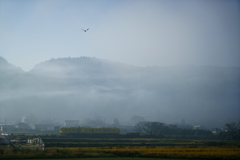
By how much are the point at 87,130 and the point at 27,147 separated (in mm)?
41526

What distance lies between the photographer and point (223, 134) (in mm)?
82625

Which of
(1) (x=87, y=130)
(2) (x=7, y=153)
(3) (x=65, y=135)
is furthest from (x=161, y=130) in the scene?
(2) (x=7, y=153)

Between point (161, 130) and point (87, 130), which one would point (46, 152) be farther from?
point (161, 130)

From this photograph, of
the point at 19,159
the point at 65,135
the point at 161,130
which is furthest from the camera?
the point at 161,130

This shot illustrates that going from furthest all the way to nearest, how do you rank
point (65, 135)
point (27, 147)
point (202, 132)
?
point (202, 132) < point (65, 135) < point (27, 147)

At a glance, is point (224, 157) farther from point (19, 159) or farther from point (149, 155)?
point (19, 159)

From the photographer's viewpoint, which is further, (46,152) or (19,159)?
(46,152)

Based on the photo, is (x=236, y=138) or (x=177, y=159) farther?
(x=236, y=138)

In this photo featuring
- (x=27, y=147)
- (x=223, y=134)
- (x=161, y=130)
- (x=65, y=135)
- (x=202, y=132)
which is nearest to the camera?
(x=27, y=147)

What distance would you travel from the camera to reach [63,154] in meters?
34.5

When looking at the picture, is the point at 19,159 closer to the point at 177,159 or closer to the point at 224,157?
the point at 177,159

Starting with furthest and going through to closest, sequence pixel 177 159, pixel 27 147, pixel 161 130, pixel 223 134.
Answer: pixel 161 130 → pixel 223 134 → pixel 27 147 → pixel 177 159

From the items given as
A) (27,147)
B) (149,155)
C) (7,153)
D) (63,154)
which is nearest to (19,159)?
(7,153)

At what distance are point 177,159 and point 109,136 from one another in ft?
159
